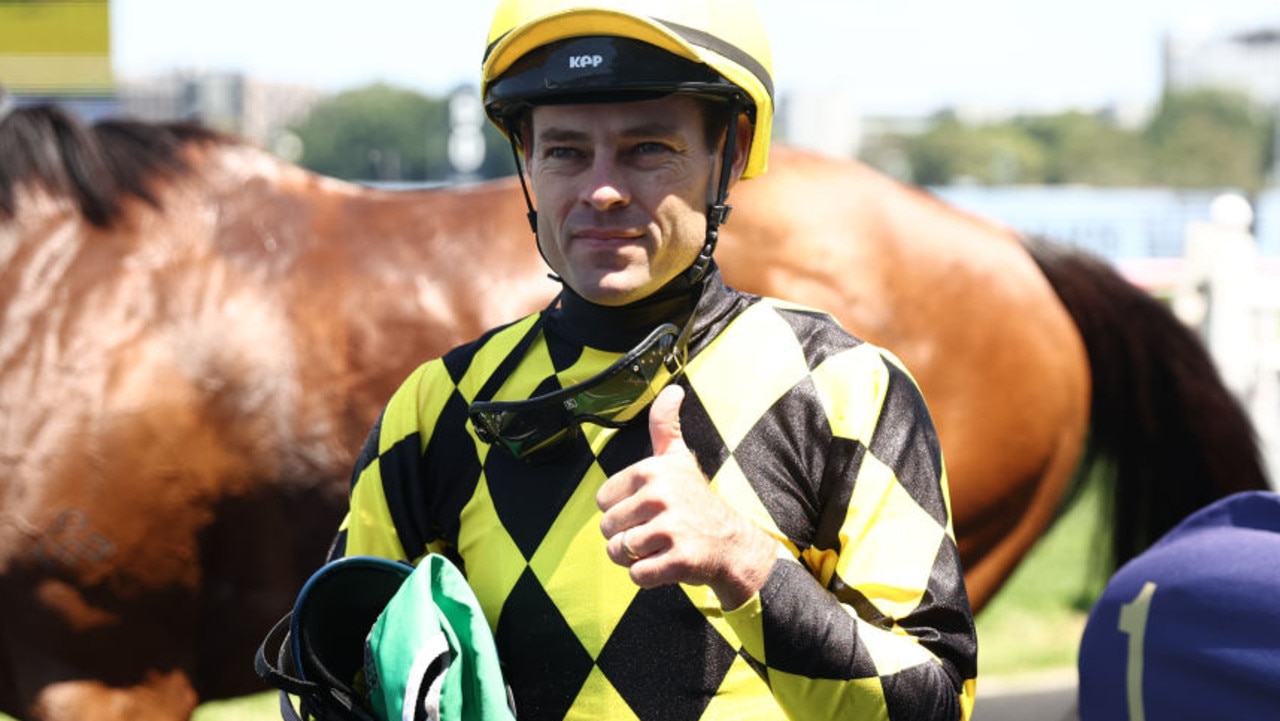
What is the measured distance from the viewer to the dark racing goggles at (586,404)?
142 cm

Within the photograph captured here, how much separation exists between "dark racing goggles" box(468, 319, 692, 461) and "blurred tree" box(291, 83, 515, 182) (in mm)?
26741

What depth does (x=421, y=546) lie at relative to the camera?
155cm

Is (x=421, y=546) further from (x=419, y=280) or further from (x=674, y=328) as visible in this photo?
(x=419, y=280)

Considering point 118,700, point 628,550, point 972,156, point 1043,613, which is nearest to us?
point 628,550

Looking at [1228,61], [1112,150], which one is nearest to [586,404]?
[1112,150]

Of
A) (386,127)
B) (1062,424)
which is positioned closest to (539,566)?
(1062,424)

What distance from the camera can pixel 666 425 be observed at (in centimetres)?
Answer: 127

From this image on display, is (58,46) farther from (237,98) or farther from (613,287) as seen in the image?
(237,98)

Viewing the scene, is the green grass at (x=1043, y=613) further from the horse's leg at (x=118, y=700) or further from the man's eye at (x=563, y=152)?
the man's eye at (x=563, y=152)

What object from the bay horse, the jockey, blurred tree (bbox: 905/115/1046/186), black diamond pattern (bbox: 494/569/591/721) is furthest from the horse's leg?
blurred tree (bbox: 905/115/1046/186)

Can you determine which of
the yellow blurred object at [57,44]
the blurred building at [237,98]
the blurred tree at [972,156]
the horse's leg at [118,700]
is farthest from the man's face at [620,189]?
the blurred tree at [972,156]

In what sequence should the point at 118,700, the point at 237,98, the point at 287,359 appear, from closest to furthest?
the point at 118,700, the point at 287,359, the point at 237,98

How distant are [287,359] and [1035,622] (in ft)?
12.3

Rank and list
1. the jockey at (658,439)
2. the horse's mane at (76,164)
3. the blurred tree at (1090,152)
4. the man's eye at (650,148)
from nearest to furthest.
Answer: the jockey at (658,439)
the man's eye at (650,148)
the horse's mane at (76,164)
the blurred tree at (1090,152)
